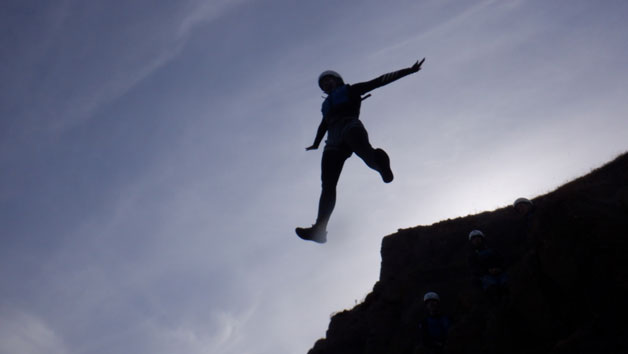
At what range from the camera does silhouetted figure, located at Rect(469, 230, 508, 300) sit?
9.28 metres

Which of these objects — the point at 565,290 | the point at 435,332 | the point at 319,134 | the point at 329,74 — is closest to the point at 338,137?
the point at 319,134

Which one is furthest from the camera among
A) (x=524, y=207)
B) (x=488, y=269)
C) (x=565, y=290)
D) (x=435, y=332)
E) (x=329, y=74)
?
(x=524, y=207)

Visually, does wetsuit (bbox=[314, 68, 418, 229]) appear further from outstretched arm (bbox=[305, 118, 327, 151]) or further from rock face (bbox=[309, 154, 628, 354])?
rock face (bbox=[309, 154, 628, 354])

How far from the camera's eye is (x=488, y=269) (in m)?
9.59

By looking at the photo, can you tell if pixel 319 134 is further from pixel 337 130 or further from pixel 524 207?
pixel 524 207

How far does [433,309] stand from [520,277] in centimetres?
313

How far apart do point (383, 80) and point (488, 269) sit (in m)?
4.33

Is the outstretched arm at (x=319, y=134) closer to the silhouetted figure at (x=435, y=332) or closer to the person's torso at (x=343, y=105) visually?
the person's torso at (x=343, y=105)

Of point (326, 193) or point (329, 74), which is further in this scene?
point (329, 74)

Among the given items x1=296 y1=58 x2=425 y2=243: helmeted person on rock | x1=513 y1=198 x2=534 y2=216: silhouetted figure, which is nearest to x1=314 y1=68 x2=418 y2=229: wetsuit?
x1=296 y1=58 x2=425 y2=243: helmeted person on rock

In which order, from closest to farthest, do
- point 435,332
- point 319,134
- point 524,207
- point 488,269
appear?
point 319,134 < point 488,269 < point 435,332 < point 524,207

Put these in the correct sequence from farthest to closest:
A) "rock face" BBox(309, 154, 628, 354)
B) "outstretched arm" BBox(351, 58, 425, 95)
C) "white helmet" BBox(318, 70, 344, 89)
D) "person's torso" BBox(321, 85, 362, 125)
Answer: "white helmet" BBox(318, 70, 344, 89) < "person's torso" BBox(321, 85, 362, 125) < "outstretched arm" BBox(351, 58, 425, 95) < "rock face" BBox(309, 154, 628, 354)

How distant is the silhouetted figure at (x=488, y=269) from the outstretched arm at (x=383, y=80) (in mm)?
4174

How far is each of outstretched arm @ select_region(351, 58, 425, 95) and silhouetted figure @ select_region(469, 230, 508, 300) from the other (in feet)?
13.7
